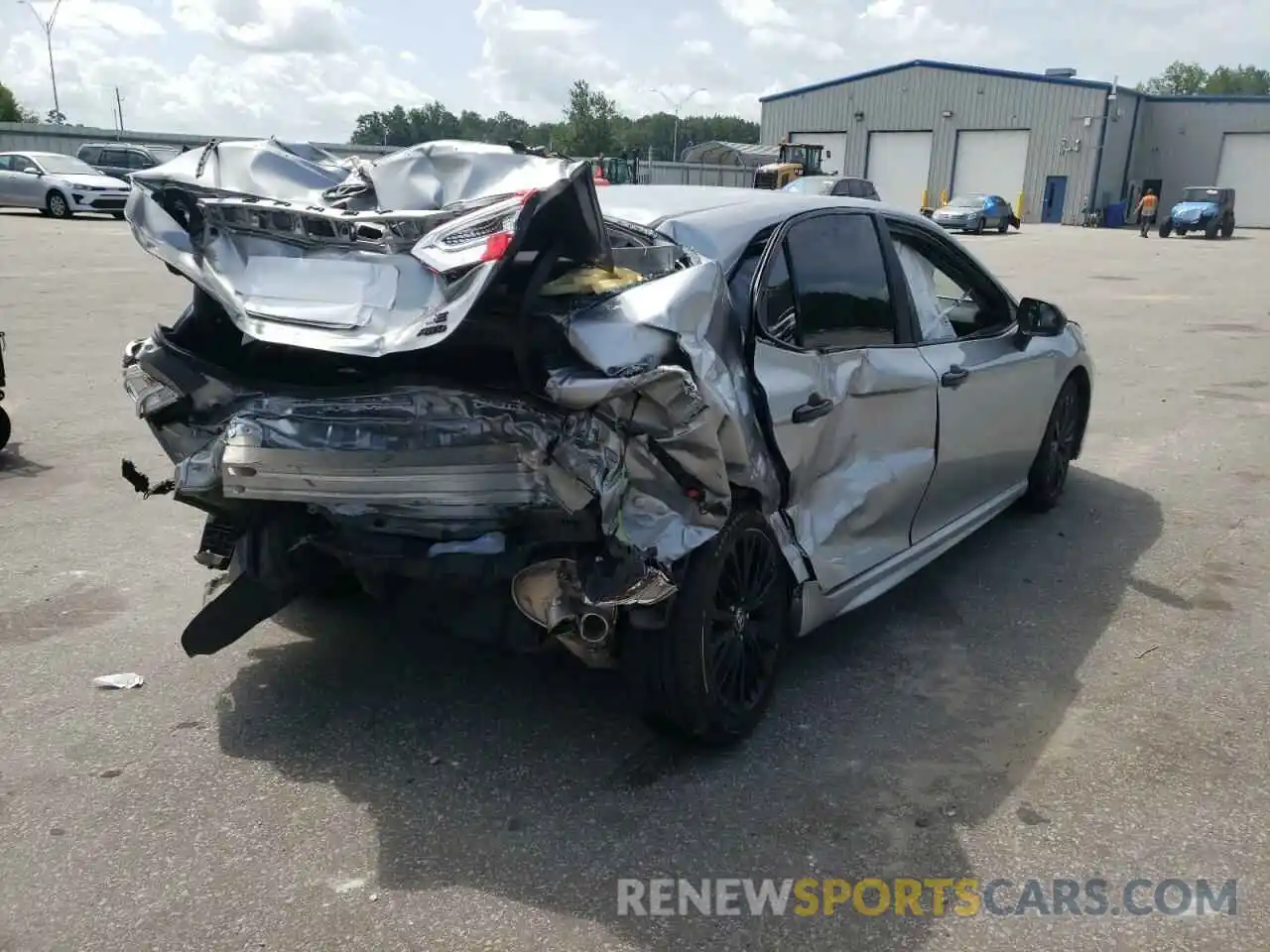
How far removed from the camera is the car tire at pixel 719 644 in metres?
3.10

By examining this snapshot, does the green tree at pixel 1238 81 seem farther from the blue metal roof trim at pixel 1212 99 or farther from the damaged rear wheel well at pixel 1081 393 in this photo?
the damaged rear wheel well at pixel 1081 393

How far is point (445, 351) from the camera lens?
3057mm

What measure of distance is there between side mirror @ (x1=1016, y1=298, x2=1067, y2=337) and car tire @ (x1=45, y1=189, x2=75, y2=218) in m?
27.9

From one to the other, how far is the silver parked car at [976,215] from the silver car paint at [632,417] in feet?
112

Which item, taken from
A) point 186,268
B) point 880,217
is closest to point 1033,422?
point 880,217

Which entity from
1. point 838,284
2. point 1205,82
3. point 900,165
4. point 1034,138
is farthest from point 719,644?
point 1205,82

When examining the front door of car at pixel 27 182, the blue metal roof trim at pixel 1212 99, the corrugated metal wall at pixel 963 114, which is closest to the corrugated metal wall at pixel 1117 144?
the corrugated metal wall at pixel 963 114

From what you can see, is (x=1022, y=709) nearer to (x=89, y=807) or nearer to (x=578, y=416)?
(x=578, y=416)

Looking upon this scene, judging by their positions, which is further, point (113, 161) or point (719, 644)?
point (113, 161)

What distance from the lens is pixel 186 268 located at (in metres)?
3.02

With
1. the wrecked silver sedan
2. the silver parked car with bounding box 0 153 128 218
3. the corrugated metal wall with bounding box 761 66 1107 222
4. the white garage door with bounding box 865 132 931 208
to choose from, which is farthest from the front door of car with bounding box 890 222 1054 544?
the white garage door with bounding box 865 132 931 208

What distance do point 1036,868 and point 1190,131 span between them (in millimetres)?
57623

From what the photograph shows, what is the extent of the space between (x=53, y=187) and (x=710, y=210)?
28.0 meters

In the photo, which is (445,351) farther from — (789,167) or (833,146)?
(833,146)
